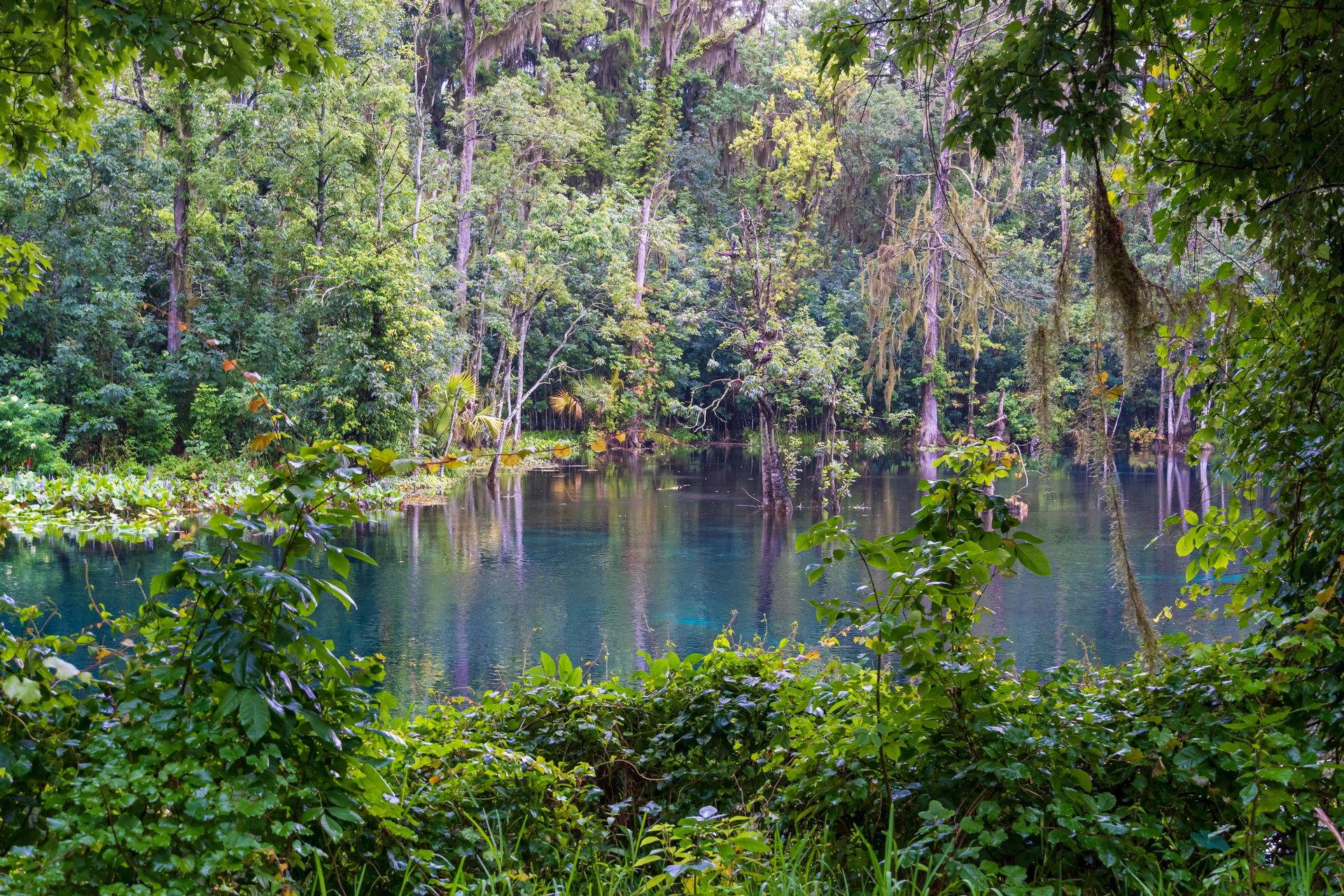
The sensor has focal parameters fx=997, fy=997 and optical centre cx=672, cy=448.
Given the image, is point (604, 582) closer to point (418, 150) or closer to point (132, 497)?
point (132, 497)

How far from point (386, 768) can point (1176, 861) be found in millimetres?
1734

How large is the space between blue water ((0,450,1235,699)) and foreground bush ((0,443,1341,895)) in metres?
2.21

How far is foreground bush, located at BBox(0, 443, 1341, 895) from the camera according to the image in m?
1.76

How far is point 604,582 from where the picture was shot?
10906 millimetres

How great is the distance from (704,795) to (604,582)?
799 cm

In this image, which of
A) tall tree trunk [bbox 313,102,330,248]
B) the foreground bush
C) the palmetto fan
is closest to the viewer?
the foreground bush

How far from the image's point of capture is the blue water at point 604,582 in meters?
8.20

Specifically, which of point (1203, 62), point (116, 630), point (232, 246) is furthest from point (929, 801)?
point (232, 246)

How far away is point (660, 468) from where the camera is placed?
24062mm

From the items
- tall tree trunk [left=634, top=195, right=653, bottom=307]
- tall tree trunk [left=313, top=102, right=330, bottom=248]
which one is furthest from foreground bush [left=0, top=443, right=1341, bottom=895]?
tall tree trunk [left=634, top=195, right=653, bottom=307]

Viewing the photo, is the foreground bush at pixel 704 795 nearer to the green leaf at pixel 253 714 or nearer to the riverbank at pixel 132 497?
the green leaf at pixel 253 714

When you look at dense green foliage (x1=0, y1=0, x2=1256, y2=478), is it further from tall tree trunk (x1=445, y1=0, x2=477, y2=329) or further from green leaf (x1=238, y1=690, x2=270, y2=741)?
green leaf (x1=238, y1=690, x2=270, y2=741)

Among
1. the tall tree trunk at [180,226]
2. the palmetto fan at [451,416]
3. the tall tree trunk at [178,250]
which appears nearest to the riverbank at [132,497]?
the tall tree trunk at [178,250]

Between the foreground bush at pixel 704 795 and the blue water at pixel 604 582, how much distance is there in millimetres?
2214
